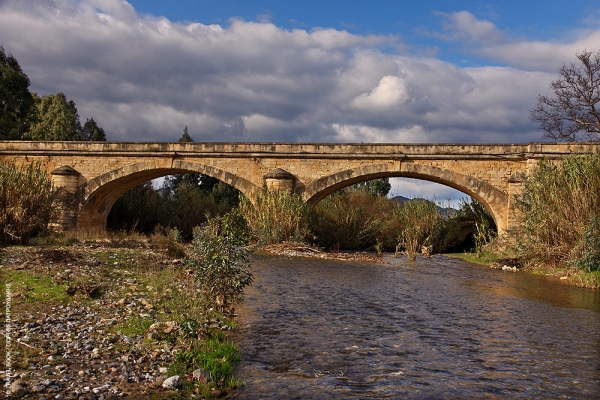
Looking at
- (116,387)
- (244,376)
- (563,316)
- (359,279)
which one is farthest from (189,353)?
(359,279)

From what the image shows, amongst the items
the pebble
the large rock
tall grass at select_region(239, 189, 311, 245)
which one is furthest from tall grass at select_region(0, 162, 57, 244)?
the large rock

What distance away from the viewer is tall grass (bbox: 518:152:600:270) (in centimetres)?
1456

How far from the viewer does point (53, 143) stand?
25172 millimetres

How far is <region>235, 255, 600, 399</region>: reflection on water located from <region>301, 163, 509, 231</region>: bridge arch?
8.13m

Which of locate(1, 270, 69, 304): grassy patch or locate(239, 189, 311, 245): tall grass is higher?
locate(239, 189, 311, 245): tall grass

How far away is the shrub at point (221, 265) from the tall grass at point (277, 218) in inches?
445

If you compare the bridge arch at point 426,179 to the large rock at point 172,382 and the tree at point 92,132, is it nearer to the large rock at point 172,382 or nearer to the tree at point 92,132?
the large rock at point 172,382

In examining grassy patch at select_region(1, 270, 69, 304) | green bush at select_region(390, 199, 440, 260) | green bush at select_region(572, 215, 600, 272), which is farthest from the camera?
green bush at select_region(390, 199, 440, 260)

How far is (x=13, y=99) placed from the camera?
34531 millimetres

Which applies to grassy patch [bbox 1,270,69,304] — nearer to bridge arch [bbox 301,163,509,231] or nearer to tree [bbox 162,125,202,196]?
bridge arch [bbox 301,163,509,231]

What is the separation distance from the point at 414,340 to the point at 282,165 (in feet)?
53.0

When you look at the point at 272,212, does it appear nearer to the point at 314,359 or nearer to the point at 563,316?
the point at 563,316

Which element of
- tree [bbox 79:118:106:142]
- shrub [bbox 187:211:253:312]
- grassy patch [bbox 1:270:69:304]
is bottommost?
grassy patch [bbox 1:270:69:304]

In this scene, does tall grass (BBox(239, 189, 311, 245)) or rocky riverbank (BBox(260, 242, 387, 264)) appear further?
tall grass (BBox(239, 189, 311, 245))
